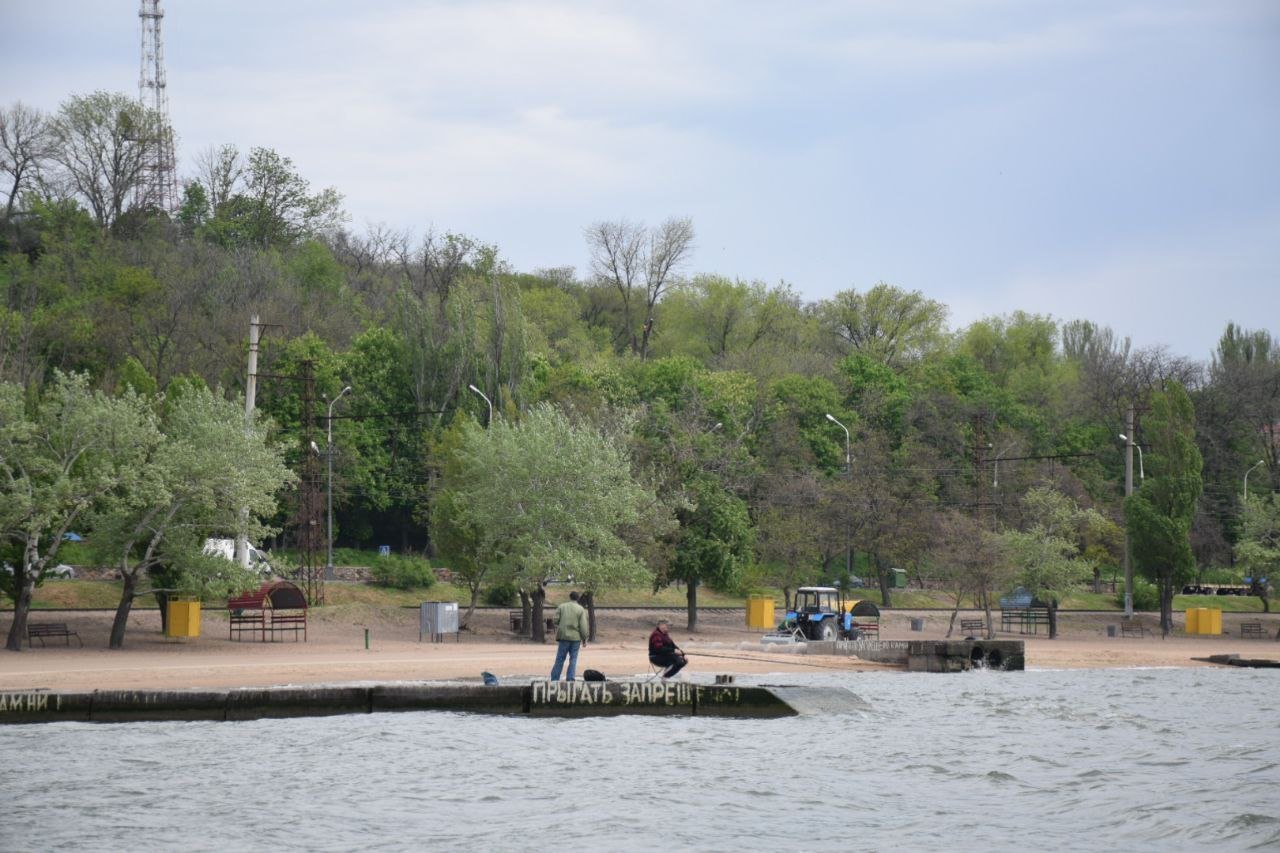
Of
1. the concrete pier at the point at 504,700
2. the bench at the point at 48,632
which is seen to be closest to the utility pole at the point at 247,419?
the bench at the point at 48,632

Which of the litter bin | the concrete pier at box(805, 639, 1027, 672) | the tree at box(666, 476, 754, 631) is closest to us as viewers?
the concrete pier at box(805, 639, 1027, 672)

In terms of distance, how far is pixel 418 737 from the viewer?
92.7 feet

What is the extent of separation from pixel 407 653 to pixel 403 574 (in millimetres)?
19887

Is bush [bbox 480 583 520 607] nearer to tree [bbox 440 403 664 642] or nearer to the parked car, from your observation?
tree [bbox 440 403 664 642]

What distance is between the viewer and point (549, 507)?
50.9 meters

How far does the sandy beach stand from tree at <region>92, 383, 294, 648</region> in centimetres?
221

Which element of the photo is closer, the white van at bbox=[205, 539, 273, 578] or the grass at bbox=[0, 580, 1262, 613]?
the white van at bbox=[205, 539, 273, 578]

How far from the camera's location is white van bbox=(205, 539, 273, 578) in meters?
45.2

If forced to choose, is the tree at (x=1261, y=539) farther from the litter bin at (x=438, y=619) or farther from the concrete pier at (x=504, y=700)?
the concrete pier at (x=504, y=700)

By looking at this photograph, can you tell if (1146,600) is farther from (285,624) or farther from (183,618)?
(183,618)

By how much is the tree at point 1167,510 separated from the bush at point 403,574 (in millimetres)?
30904

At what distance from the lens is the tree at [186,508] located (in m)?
42.5

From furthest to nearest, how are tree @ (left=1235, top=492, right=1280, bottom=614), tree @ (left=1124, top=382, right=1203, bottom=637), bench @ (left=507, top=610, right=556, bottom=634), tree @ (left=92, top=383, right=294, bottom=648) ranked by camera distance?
tree @ (left=1235, top=492, right=1280, bottom=614) < tree @ (left=1124, top=382, right=1203, bottom=637) < bench @ (left=507, top=610, right=556, bottom=634) < tree @ (left=92, top=383, right=294, bottom=648)

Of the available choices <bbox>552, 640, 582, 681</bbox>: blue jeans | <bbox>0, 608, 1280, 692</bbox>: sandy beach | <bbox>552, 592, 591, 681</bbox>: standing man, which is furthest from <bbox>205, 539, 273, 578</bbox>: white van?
<bbox>552, 592, 591, 681</bbox>: standing man
